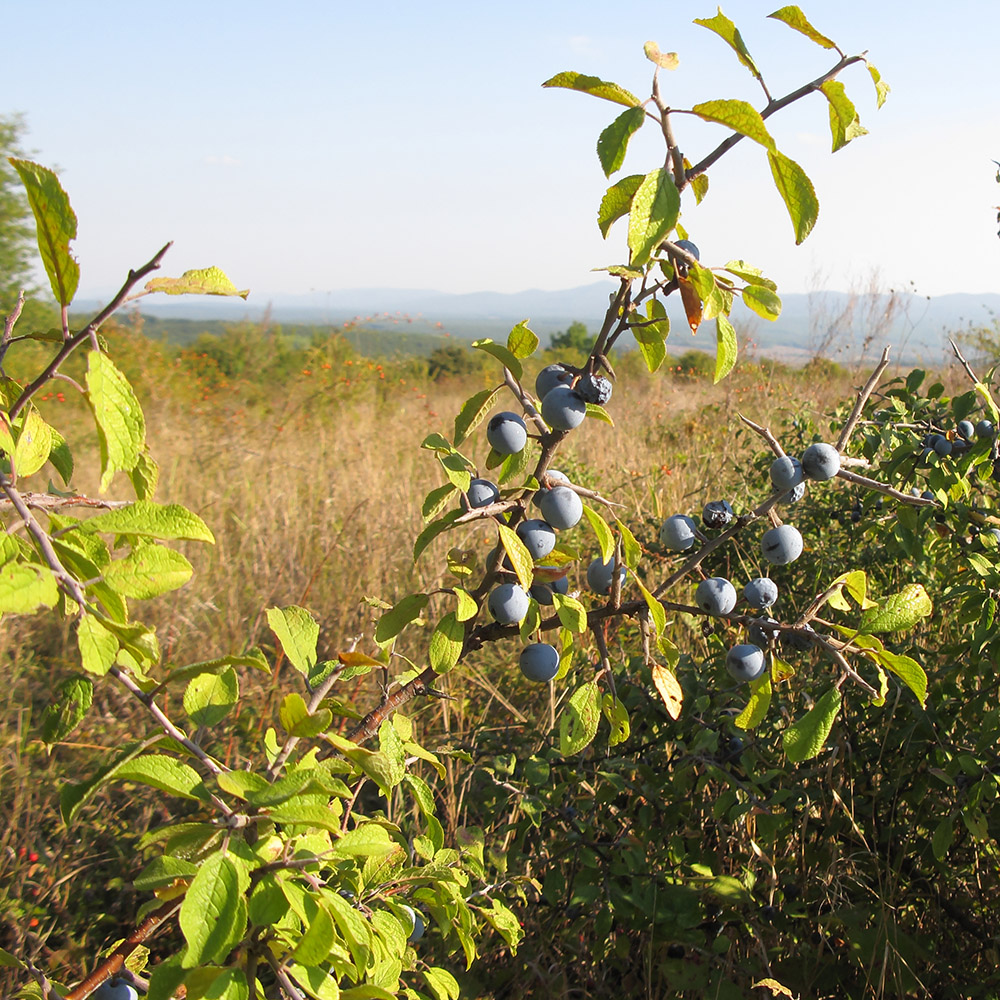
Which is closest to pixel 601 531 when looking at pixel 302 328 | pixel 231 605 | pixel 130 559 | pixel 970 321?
pixel 130 559

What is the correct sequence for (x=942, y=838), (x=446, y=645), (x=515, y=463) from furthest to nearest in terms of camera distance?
(x=942, y=838) < (x=515, y=463) < (x=446, y=645)

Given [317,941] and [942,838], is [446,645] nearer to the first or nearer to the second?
[317,941]

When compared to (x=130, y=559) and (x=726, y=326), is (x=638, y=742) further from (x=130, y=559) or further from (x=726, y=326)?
(x=130, y=559)

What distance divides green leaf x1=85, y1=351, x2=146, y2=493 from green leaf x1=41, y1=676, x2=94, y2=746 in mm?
233

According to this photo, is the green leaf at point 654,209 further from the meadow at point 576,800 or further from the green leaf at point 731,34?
the meadow at point 576,800


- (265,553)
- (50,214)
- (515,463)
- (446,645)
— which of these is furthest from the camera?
(265,553)

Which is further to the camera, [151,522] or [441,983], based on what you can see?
[441,983]

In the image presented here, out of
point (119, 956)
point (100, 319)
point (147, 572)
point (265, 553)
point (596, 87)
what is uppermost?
point (596, 87)

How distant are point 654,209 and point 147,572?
1.83ft

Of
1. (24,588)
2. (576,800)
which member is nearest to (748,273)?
(24,588)

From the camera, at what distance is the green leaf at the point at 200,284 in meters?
0.66

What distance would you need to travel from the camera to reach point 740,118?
2.20 ft

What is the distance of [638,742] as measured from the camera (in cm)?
186

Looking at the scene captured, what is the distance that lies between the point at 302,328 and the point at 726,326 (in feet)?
55.8
